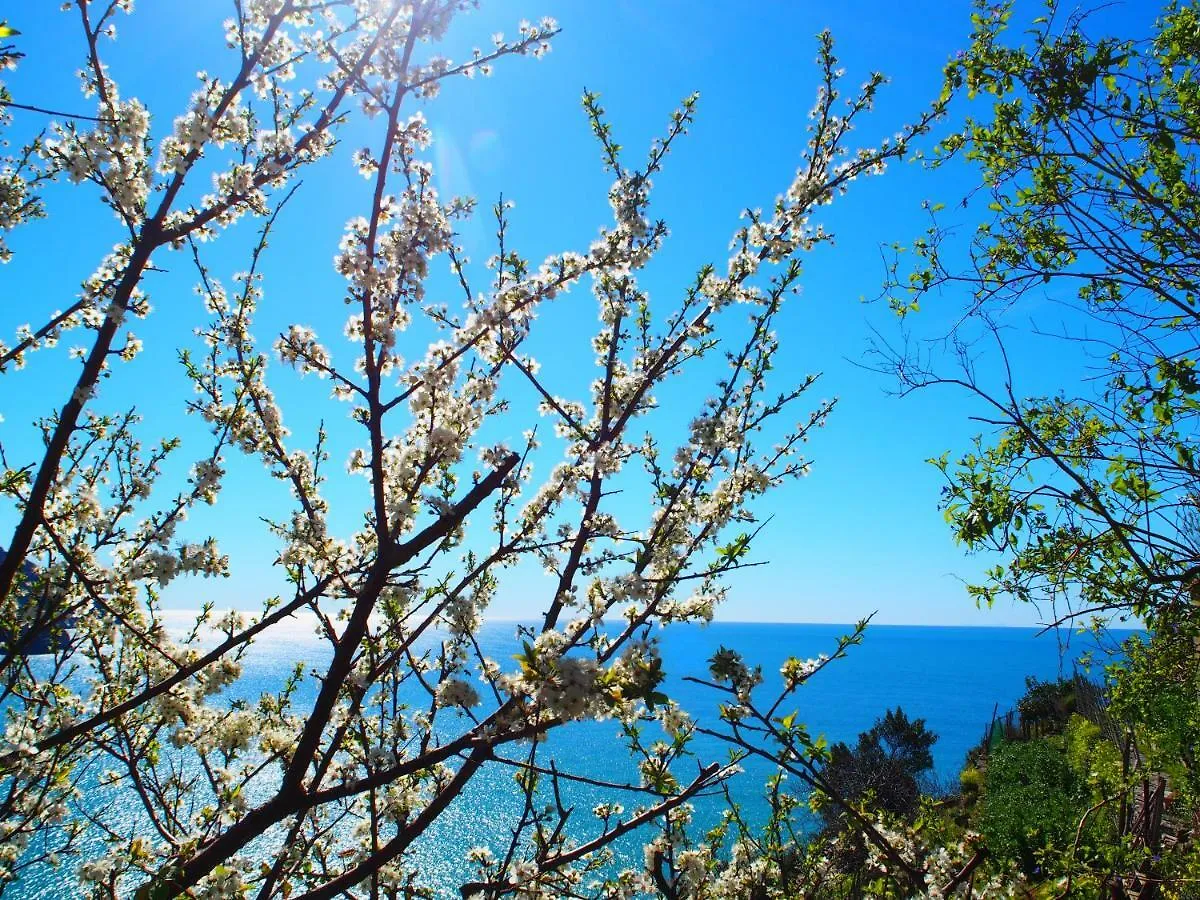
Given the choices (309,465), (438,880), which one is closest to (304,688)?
(438,880)

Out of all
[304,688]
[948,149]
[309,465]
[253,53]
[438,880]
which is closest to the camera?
[253,53]

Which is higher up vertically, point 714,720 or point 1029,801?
point 1029,801

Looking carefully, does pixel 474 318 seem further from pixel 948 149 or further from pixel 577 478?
pixel 948 149

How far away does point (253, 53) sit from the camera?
10.2 feet

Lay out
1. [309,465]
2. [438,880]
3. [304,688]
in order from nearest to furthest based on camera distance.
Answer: [309,465] → [438,880] → [304,688]

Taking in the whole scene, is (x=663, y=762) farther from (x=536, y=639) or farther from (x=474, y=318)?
(x=474, y=318)

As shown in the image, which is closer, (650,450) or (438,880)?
(650,450)

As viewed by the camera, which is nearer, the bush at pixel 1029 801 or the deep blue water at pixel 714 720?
the bush at pixel 1029 801

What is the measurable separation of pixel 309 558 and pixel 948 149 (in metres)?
5.36

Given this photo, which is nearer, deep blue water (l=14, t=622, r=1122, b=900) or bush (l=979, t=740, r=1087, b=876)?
bush (l=979, t=740, r=1087, b=876)

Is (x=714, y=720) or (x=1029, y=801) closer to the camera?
(x=1029, y=801)

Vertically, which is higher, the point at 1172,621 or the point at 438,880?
the point at 1172,621

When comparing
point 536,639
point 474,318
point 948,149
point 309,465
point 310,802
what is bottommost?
point 310,802

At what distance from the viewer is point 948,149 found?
479 centimetres
